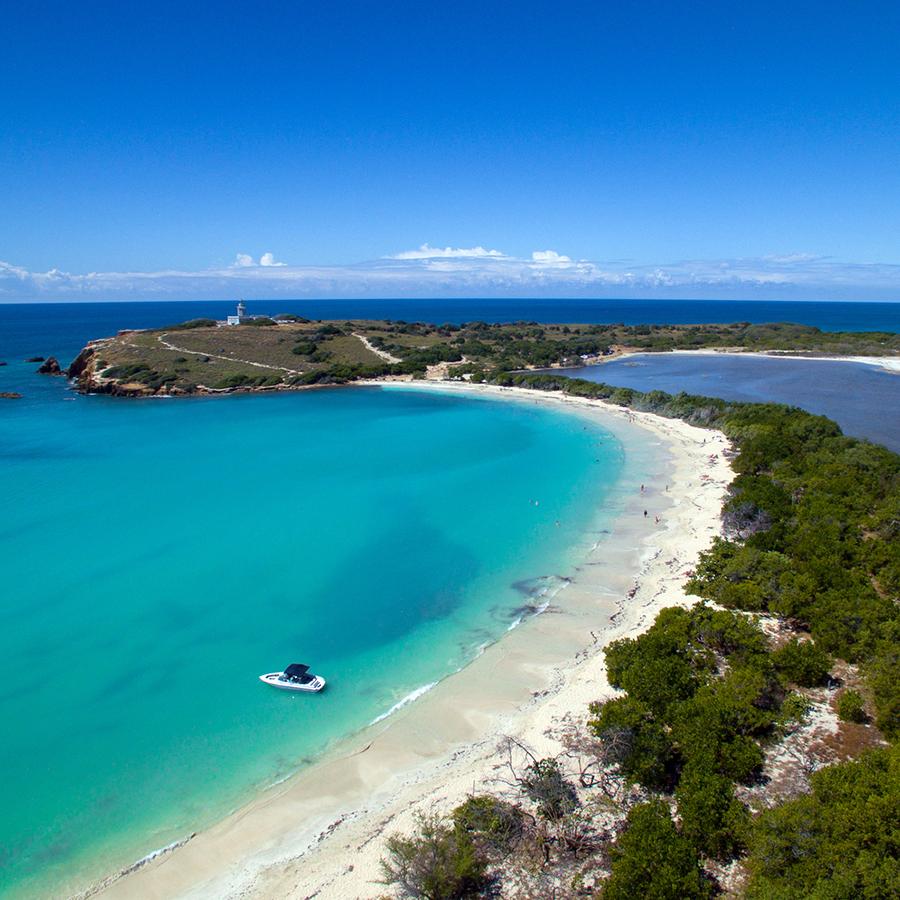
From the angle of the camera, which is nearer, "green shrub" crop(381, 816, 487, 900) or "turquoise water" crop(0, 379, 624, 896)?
"green shrub" crop(381, 816, 487, 900)

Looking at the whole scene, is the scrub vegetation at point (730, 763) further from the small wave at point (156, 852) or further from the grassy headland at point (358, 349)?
the grassy headland at point (358, 349)

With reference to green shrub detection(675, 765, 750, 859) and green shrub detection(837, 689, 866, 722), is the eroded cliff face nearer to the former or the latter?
green shrub detection(675, 765, 750, 859)

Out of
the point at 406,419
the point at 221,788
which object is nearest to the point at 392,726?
the point at 221,788

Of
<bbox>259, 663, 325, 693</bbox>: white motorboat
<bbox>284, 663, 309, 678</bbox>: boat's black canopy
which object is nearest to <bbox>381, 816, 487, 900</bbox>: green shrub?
<bbox>259, 663, 325, 693</bbox>: white motorboat

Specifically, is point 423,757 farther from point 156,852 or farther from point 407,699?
point 156,852

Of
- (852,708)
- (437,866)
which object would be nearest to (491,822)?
(437,866)

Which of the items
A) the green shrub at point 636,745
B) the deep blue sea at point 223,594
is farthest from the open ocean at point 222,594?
the green shrub at point 636,745
